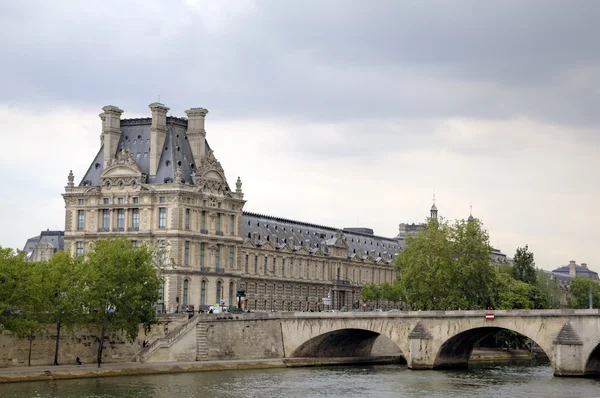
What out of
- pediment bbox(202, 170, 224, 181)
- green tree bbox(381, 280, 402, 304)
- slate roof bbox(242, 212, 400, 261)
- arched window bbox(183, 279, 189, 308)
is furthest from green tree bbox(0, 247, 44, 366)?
green tree bbox(381, 280, 402, 304)

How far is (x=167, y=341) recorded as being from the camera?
111 m

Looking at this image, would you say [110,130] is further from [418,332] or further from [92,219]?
[418,332]

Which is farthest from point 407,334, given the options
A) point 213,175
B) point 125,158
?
point 125,158

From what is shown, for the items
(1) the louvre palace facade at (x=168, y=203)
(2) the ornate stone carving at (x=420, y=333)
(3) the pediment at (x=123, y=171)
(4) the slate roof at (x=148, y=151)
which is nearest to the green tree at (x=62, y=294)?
(1) the louvre palace facade at (x=168, y=203)

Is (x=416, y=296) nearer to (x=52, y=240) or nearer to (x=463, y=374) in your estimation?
(x=463, y=374)

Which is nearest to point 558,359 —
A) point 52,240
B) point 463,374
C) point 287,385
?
point 463,374

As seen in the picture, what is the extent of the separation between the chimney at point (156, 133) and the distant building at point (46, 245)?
39.5m

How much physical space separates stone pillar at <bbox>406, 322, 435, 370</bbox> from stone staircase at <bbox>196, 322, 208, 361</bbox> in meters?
18.8

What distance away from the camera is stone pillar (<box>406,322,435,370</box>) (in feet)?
368

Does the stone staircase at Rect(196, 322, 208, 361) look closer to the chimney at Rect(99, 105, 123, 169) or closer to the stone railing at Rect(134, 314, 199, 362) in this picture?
the stone railing at Rect(134, 314, 199, 362)

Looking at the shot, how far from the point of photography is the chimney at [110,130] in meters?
140

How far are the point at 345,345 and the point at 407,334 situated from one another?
45.3ft

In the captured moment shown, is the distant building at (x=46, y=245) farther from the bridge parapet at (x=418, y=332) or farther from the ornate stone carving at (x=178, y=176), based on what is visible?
the bridge parapet at (x=418, y=332)

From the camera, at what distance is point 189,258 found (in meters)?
137
